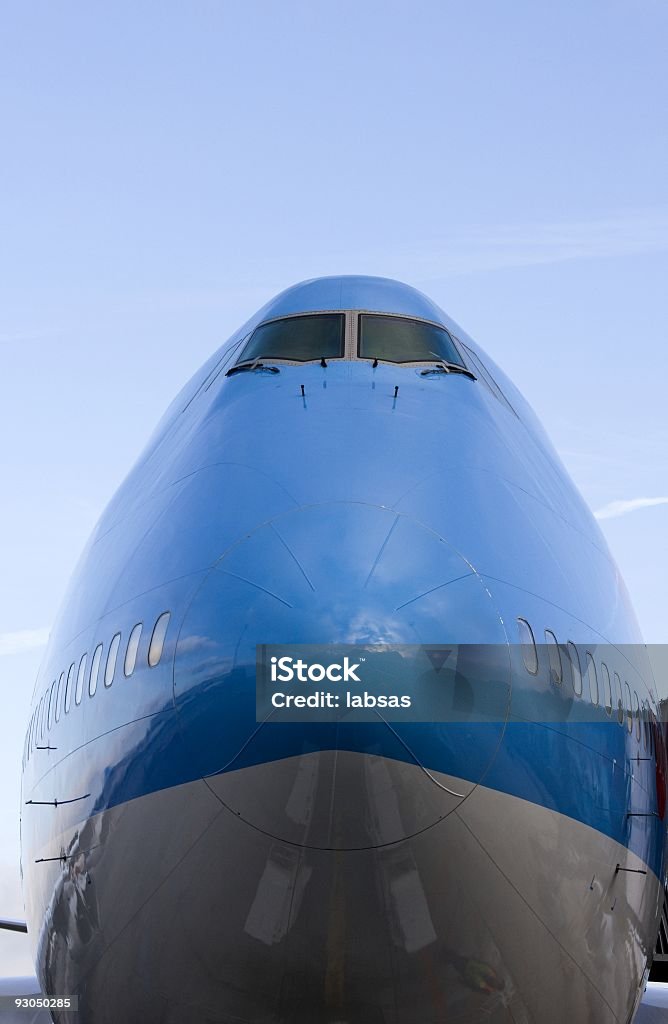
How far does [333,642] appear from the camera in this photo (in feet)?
16.6

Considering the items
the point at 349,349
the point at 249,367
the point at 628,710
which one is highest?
the point at 349,349

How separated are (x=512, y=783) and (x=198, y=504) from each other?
2.24 m

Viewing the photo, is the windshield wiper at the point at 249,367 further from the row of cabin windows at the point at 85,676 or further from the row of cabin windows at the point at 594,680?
the row of cabin windows at the point at 594,680

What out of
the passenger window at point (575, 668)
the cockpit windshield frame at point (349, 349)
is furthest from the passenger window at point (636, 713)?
the cockpit windshield frame at point (349, 349)

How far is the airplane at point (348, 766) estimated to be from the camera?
507cm

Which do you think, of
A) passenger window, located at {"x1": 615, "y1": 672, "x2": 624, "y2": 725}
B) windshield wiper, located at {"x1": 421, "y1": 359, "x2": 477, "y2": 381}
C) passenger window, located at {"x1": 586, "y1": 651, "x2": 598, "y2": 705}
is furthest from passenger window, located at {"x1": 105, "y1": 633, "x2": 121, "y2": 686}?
windshield wiper, located at {"x1": 421, "y1": 359, "x2": 477, "y2": 381}

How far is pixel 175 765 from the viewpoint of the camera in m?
5.41

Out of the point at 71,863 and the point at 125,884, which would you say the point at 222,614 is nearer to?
the point at 125,884

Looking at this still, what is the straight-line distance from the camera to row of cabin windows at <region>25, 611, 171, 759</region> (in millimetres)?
5824

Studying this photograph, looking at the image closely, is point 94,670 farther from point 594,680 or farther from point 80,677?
point 594,680

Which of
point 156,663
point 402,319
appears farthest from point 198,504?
point 402,319

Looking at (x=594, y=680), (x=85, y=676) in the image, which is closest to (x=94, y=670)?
(x=85, y=676)

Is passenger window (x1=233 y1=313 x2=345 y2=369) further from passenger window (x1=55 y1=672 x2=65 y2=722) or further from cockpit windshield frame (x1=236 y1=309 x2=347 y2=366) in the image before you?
passenger window (x1=55 y1=672 x2=65 y2=722)

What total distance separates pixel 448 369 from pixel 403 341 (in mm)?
442
